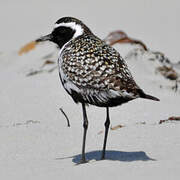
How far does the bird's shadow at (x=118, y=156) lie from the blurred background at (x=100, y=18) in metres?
8.64

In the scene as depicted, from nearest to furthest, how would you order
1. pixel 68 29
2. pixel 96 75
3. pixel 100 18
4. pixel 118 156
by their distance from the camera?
pixel 96 75
pixel 118 156
pixel 68 29
pixel 100 18

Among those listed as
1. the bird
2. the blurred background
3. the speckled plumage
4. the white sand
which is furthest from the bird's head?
the blurred background

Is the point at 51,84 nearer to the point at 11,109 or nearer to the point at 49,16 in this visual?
the point at 11,109

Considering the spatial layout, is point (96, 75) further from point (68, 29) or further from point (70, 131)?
point (70, 131)

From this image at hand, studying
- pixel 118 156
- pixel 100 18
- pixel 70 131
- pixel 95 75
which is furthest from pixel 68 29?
pixel 100 18

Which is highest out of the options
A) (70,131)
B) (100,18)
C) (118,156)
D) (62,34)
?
(100,18)

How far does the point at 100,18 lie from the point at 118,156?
1296 cm

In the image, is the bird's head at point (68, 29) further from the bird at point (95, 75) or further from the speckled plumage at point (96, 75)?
the speckled plumage at point (96, 75)

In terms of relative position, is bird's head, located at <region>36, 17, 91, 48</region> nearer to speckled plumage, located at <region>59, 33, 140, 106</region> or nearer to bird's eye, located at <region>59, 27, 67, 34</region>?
bird's eye, located at <region>59, 27, 67, 34</region>

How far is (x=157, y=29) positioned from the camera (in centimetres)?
1823

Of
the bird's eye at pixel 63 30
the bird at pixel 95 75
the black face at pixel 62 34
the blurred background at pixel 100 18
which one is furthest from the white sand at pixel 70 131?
the blurred background at pixel 100 18

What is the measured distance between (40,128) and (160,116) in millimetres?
1923

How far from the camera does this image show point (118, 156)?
7137mm

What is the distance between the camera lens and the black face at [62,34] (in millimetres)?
7735
